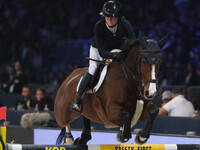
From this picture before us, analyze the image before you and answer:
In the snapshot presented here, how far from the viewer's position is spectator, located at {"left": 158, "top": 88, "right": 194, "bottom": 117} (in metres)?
8.76

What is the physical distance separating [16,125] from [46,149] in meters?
4.82

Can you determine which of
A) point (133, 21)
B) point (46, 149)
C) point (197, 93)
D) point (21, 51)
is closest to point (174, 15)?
point (133, 21)

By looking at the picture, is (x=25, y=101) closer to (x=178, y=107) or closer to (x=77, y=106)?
(x=178, y=107)

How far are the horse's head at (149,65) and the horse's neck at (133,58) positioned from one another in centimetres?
27

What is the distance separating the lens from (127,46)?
6223 millimetres

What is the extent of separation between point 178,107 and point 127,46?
9.78 feet

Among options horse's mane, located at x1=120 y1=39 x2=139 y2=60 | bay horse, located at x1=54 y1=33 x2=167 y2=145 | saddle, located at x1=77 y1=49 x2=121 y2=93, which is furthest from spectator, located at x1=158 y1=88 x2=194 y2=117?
horse's mane, located at x1=120 y1=39 x2=139 y2=60

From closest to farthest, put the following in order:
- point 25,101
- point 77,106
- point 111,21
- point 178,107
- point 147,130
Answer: point 147,130
point 111,21
point 77,106
point 178,107
point 25,101

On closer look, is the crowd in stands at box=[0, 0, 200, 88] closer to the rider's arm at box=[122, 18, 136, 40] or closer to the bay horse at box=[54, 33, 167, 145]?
the rider's arm at box=[122, 18, 136, 40]

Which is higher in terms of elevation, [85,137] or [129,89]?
[129,89]

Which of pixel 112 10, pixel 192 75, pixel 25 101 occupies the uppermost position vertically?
pixel 112 10

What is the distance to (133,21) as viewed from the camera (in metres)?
14.3

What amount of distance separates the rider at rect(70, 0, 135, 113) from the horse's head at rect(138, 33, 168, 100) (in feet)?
1.98

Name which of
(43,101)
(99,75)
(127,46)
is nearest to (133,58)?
(127,46)
